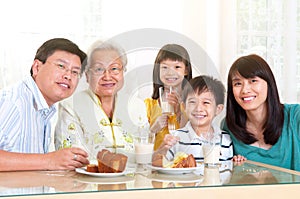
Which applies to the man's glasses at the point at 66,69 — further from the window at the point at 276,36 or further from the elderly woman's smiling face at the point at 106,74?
the window at the point at 276,36

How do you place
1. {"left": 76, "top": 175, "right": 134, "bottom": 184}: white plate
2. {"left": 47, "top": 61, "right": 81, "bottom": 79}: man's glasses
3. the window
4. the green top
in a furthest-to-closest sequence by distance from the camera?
the window
the green top
{"left": 47, "top": 61, "right": 81, "bottom": 79}: man's glasses
{"left": 76, "top": 175, "right": 134, "bottom": 184}: white plate

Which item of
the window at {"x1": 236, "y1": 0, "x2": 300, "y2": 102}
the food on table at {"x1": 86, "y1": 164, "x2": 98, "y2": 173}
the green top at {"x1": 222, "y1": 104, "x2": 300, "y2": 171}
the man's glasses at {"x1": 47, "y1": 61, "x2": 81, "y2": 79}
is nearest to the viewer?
the food on table at {"x1": 86, "y1": 164, "x2": 98, "y2": 173}

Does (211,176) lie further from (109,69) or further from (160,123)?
(109,69)

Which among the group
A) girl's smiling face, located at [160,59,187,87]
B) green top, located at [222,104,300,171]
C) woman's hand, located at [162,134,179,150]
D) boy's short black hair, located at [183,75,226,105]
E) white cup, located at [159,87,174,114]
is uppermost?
girl's smiling face, located at [160,59,187,87]

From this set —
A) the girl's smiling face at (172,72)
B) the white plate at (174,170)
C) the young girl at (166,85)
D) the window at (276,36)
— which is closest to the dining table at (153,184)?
the white plate at (174,170)

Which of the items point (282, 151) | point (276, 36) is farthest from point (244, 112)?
point (276, 36)

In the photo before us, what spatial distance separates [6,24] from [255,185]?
234cm

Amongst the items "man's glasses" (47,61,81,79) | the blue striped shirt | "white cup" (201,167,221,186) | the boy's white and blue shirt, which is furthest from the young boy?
the blue striped shirt

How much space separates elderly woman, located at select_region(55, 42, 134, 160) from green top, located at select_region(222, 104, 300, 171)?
2.36 feet

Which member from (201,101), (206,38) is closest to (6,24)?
(206,38)

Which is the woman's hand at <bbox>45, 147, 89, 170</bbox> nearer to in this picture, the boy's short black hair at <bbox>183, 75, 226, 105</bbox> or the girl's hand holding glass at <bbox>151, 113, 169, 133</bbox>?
the girl's hand holding glass at <bbox>151, 113, 169, 133</bbox>

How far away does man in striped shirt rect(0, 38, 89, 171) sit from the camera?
4.72ft

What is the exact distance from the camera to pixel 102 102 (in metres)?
1.11

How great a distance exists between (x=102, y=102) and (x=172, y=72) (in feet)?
0.60
